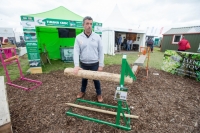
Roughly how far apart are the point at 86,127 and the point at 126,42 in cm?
1532

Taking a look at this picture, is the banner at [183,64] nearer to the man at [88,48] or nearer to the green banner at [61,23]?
the man at [88,48]

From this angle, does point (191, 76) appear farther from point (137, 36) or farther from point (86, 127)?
point (137, 36)

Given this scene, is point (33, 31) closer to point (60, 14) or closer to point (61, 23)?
point (61, 23)

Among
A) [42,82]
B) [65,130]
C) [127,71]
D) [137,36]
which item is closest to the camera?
[127,71]

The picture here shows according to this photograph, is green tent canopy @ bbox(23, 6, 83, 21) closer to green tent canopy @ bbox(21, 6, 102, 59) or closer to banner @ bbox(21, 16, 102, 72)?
green tent canopy @ bbox(21, 6, 102, 59)

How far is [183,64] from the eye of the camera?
5.05 metres

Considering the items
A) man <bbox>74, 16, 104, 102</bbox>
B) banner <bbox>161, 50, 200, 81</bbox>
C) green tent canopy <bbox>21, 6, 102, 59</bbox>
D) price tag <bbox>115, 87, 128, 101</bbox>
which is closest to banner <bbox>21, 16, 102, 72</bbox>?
green tent canopy <bbox>21, 6, 102, 59</bbox>

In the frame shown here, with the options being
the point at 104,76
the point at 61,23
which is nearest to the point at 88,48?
the point at 104,76

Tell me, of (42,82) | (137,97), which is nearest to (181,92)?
(137,97)

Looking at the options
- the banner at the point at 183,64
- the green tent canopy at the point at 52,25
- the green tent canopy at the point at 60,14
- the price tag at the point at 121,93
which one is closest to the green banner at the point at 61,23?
the green tent canopy at the point at 52,25

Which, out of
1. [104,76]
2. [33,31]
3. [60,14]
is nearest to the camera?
[104,76]

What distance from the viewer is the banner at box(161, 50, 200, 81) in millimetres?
4641

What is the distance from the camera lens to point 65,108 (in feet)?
8.92

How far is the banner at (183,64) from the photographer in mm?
4641
